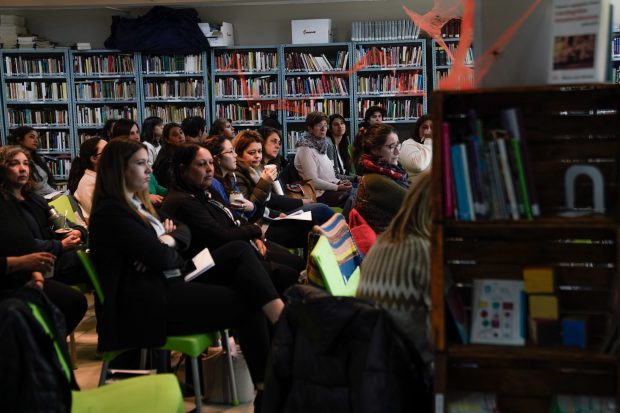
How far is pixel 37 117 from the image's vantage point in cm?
761

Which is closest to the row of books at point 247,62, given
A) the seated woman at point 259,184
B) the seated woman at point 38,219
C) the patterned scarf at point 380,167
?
the seated woman at point 259,184

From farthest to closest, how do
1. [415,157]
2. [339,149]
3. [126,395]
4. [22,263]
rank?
[339,149]
[415,157]
[22,263]
[126,395]

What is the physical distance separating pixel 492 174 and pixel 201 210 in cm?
179

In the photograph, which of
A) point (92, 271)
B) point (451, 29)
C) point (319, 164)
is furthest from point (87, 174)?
point (451, 29)

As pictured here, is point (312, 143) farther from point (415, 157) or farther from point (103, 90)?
point (103, 90)

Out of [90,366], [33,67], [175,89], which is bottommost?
[90,366]

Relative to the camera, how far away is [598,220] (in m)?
1.49

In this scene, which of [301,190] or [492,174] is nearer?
[492,174]

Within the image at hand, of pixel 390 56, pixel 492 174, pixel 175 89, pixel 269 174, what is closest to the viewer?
pixel 492 174

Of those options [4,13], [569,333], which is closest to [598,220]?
[569,333]

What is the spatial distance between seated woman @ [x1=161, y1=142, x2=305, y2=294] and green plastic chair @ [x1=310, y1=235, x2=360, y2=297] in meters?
0.41

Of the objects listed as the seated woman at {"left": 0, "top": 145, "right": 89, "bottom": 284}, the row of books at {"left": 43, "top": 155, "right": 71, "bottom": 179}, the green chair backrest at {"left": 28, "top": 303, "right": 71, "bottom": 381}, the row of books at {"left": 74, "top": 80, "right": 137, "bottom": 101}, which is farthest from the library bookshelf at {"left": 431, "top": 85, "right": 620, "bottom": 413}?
the row of books at {"left": 43, "top": 155, "right": 71, "bottom": 179}

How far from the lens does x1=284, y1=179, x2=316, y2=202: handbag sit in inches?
191

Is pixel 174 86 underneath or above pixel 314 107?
above
